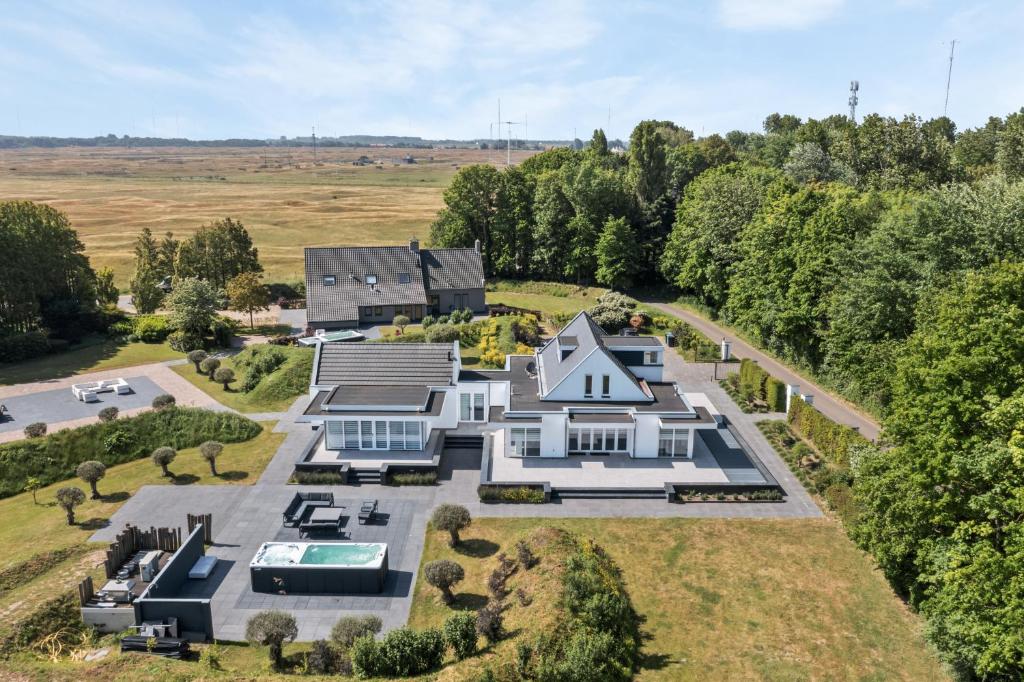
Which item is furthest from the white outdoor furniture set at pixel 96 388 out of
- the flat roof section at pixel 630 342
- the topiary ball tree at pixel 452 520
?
the flat roof section at pixel 630 342

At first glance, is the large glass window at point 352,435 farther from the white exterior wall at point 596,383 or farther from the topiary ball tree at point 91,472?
the topiary ball tree at point 91,472

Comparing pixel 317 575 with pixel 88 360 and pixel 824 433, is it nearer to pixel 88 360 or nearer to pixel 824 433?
pixel 824 433

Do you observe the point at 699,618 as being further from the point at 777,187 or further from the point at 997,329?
the point at 777,187

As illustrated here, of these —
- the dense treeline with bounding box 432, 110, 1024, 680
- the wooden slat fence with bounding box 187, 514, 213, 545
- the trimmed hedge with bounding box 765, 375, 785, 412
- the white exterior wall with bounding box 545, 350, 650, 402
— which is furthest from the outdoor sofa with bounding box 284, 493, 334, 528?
the trimmed hedge with bounding box 765, 375, 785, 412

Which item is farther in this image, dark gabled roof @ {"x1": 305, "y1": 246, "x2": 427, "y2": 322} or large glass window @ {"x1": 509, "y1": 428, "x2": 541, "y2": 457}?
dark gabled roof @ {"x1": 305, "y1": 246, "x2": 427, "y2": 322}

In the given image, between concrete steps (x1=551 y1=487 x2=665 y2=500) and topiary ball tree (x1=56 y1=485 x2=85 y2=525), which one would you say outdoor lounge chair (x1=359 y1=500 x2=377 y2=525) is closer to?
concrete steps (x1=551 y1=487 x2=665 y2=500)
